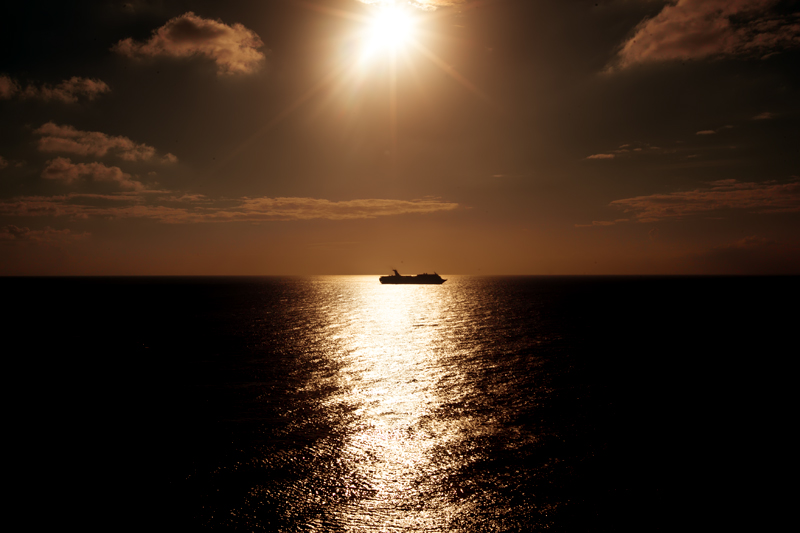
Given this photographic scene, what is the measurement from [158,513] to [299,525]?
6.12m

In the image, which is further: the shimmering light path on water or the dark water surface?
the dark water surface

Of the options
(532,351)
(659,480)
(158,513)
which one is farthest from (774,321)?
(158,513)

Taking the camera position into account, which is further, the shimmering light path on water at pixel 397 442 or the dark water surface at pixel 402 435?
the dark water surface at pixel 402 435

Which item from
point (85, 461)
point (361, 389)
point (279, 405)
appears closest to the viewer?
point (85, 461)

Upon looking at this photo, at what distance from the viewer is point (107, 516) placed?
54.3ft

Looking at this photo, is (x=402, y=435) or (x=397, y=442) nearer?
(x=397, y=442)

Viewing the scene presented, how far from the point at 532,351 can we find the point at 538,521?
35.3 meters

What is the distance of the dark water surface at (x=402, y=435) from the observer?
55.7 feet

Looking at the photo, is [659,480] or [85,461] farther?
[85,461]

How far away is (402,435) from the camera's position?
80.6 ft

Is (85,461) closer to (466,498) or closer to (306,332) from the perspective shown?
(466,498)

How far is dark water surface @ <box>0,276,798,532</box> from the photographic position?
55.7 feet

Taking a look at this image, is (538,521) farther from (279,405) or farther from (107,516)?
(279,405)

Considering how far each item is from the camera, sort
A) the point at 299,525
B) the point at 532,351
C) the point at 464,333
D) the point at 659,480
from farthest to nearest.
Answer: the point at 464,333, the point at 532,351, the point at 659,480, the point at 299,525
